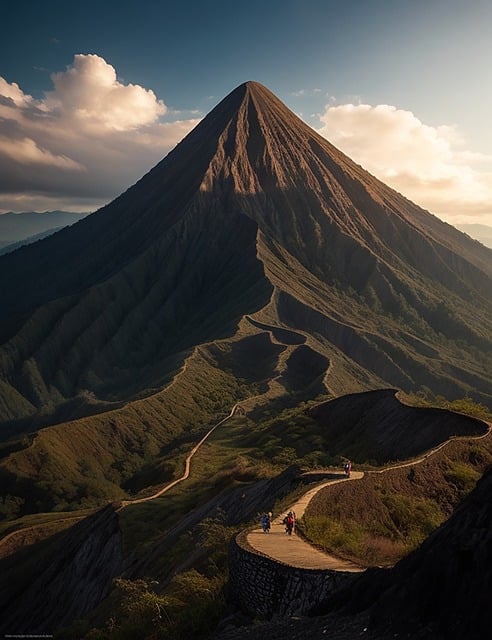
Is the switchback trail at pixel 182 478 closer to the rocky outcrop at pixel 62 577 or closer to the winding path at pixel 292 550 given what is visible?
the rocky outcrop at pixel 62 577

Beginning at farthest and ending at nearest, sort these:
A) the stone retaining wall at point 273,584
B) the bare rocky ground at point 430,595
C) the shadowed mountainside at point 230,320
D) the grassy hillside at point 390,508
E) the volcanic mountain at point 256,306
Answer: the volcanic mountain at point 256,306 < the shadowed mountainside at point 230,320 < the grassy hillside at point 390,508 < the stone retaining wall at point 273,584 < the bare rocky ground at point 430,595

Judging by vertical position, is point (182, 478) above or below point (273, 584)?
below

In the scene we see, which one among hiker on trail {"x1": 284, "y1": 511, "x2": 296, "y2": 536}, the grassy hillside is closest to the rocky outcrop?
the grassy hillside

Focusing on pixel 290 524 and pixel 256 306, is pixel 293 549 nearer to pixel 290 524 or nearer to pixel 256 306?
pixel 290 524

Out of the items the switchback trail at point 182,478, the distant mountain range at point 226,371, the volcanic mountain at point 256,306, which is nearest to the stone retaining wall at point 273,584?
the distant mountain range at point 226,371

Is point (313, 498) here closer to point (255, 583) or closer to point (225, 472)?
point (255, 583)

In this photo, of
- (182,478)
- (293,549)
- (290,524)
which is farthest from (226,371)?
(293,549)
